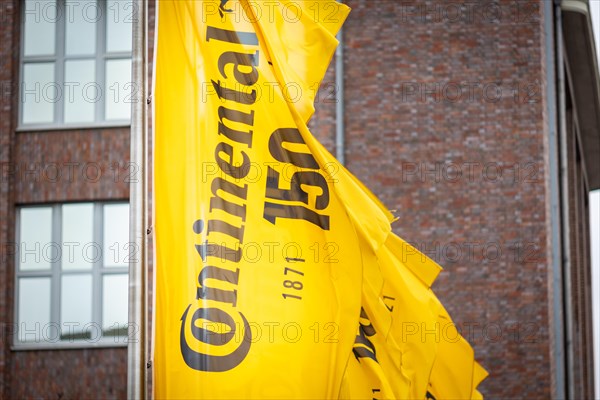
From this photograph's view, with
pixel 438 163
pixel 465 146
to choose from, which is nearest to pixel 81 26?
pixel 438 163

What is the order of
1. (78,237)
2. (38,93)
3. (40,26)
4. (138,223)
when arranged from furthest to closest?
(40,26) → (38,93) → (78,237) → (138,223)

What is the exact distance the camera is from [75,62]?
58.6 ft

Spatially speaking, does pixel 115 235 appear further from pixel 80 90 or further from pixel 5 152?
pixel 80 90

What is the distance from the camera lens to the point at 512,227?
17812mm

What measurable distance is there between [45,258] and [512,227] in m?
7.55

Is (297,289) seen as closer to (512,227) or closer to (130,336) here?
(130,336)

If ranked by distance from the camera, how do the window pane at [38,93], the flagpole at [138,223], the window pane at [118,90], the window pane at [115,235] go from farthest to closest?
1. the window pane at [38,93]
2. the window pane at [118,90]
3. the window pane at [115,235]
4. the flagpole at [138,223]

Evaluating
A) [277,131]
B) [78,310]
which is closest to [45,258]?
[78,310]

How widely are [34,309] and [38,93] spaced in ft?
11.5

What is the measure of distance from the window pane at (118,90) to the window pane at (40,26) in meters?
1.09

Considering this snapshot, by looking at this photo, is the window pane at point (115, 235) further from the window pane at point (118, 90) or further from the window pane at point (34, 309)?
the window pane at point (118, 90)

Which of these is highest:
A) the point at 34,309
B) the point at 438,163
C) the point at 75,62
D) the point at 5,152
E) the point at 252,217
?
the point at 75,62

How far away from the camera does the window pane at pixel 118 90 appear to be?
57.7 feet

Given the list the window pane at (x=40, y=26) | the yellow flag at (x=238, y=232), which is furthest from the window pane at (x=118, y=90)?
the yellow flag at (x=238, y=232)
